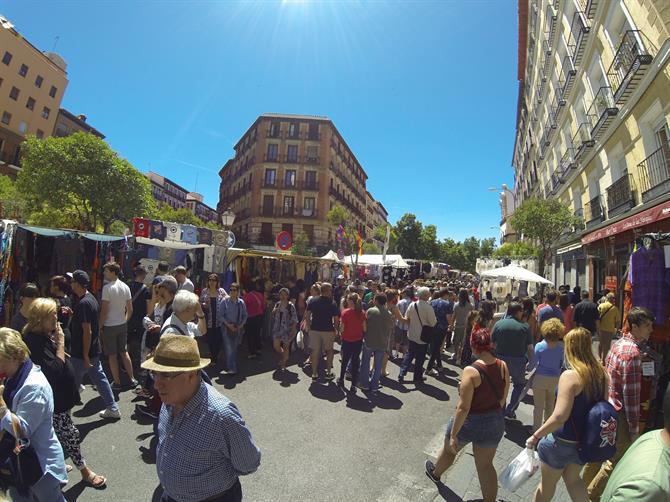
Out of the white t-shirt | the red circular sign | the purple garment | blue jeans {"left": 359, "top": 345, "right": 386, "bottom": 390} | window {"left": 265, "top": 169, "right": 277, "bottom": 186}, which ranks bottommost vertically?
blue jeans {"left": 359, "top": 345, "right": 386, "bottom": 390}

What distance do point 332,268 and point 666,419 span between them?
17584mm

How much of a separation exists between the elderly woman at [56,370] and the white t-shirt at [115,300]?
1942mm

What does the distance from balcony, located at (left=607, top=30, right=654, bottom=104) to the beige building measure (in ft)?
134

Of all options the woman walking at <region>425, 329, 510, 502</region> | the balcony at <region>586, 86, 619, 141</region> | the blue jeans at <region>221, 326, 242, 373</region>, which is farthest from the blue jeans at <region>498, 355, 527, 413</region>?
the balcony at <region>586, 86, 619, 141</region>

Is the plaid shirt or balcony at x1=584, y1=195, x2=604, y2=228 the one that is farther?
balcony at x1=584, y1=195, x2=604, y2=228

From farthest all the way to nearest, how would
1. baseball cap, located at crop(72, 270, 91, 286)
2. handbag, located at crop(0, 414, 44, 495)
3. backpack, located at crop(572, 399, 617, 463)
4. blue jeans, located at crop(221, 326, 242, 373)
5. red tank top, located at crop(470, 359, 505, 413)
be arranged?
blue jeans, located at crop(221, 326, 242, 373) < baseball cap, located at crop(72, 270, 91, 286) < red tank top, located at crop(470, 359, 505, 413) < backpack, located at crop(572, 399, 617, 463) < handbag, located at crop(0, 414, 44, 495)

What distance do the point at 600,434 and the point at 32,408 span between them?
372cm

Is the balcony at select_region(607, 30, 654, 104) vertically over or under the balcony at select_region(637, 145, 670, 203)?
over

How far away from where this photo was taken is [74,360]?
3928 mm

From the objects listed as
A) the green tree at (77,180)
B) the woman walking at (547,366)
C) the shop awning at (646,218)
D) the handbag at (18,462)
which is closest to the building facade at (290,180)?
the green tree at (77,180)

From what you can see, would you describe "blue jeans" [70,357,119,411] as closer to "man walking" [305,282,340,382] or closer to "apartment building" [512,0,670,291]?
"man walking" [305,282,340,382]

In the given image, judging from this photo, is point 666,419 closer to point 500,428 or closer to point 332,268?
point 500,428

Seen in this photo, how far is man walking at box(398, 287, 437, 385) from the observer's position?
6.29m

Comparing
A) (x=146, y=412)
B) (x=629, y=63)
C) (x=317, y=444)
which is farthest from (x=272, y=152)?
(x=317, y=444)
